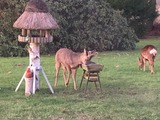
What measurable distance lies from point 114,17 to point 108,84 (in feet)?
36.6

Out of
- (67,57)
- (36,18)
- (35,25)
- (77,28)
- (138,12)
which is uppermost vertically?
(36,18)

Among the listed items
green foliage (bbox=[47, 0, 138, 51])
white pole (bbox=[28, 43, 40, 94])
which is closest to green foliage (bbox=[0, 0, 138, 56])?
green foliage (bbox=[47, 0, 138, 51])

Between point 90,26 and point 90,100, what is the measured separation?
12453mm

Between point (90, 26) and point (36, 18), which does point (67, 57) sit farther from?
point (90, 26)

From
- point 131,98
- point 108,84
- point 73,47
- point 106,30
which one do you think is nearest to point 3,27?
point 73,47

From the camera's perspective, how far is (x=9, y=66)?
53.2ft

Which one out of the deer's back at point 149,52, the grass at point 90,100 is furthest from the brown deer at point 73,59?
the deer's back at point 149,52

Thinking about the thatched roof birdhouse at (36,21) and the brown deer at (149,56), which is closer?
the thatched roof birdhouse at (36,21)

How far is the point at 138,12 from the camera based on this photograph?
102 feet

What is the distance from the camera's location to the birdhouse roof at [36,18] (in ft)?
35.9

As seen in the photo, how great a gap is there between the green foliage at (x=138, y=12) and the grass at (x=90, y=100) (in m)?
15.9

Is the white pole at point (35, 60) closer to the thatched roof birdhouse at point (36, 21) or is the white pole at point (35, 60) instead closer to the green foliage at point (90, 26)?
the thatched roof birdhouse at point (36, 21)

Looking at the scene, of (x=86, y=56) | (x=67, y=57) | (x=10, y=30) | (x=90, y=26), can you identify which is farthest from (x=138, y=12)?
(x=86, y=56)

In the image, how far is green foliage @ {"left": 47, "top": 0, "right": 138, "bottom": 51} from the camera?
21.6 meters
